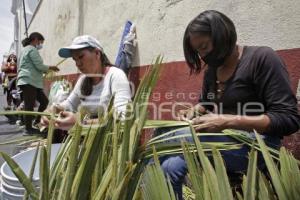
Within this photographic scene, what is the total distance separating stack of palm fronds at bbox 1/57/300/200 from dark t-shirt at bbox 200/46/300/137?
409mm

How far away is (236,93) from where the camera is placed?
162cm

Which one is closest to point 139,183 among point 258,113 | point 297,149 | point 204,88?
point 258,113

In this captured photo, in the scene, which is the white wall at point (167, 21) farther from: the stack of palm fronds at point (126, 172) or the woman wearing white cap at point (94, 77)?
the stack of palm fronds at point (126, 172)

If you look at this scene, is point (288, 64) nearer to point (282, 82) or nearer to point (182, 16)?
point (282, 82)

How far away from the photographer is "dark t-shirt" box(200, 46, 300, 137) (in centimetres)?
147

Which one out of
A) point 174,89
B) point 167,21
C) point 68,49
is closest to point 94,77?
point 68,49

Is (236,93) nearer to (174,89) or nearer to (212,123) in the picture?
(212,123)

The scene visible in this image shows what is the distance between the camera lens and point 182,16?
10.2 ft

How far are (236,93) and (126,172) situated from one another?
79 cm

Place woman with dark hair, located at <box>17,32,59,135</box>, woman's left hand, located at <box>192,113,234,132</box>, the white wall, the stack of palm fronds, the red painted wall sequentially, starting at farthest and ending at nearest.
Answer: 1. woman with dark hair, located at <box>17,32,59,135</box>
2. the red painted wall
3. the white wall
4. woman's left hand, located at <box>192,113,234,132</box>
5. the stack of palm fronds

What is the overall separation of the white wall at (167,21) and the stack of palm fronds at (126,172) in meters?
1.22

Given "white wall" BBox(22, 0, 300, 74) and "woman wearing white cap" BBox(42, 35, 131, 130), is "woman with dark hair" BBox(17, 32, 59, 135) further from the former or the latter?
"woman wearing white cap" BBox(42, 35, 131, 130)

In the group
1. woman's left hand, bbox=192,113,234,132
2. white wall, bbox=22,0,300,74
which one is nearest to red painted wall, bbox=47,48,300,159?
white wall, bbox=22,0,300,74

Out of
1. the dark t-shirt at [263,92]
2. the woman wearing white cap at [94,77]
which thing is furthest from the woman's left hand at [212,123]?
the woman wearing white cap at [94,77]
